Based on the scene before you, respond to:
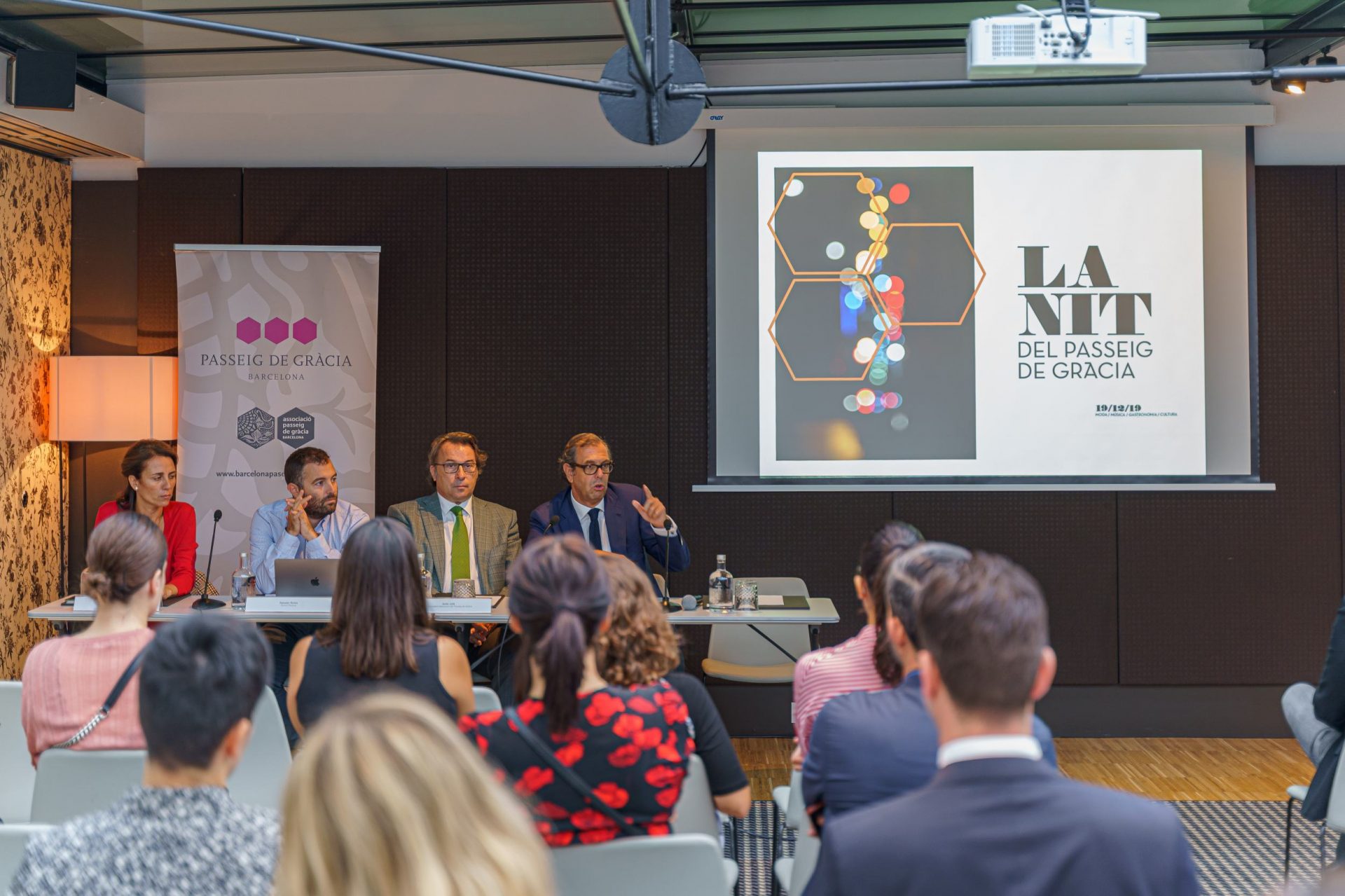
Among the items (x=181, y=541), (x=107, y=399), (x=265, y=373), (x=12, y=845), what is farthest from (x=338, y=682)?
(x=107, y=399)

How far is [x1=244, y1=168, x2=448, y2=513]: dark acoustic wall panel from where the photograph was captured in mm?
5914

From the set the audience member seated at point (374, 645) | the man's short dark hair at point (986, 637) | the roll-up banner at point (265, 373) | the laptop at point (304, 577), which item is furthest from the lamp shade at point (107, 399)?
the man's short dark hair at point (986, 637)

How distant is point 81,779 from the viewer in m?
2.39

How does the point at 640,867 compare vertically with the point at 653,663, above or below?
below

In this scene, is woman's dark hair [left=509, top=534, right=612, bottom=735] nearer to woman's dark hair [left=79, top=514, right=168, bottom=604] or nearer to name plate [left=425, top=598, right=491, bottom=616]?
woman's dark hair [left=79, top=514, right=168, bottom=604]

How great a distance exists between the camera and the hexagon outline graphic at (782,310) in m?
5.71

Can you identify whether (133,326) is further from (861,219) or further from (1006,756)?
(1006,756)

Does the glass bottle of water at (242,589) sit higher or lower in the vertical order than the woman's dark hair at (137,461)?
lower

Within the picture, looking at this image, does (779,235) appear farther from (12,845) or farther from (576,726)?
(12,845)

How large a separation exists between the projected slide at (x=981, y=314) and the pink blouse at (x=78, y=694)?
3651 mm

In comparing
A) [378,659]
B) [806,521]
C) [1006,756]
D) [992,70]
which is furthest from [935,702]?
[806,521]

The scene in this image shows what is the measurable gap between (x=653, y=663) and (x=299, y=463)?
10.2 feet

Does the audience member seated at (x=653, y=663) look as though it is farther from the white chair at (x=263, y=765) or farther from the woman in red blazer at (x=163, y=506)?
the woman in red blazer at (x=163, y=506)

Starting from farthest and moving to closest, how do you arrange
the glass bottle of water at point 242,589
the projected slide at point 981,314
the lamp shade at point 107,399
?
the projected slide at point 981,314 → the lamp shade at point 107,399 → the glass bottle of water at point 242,589
